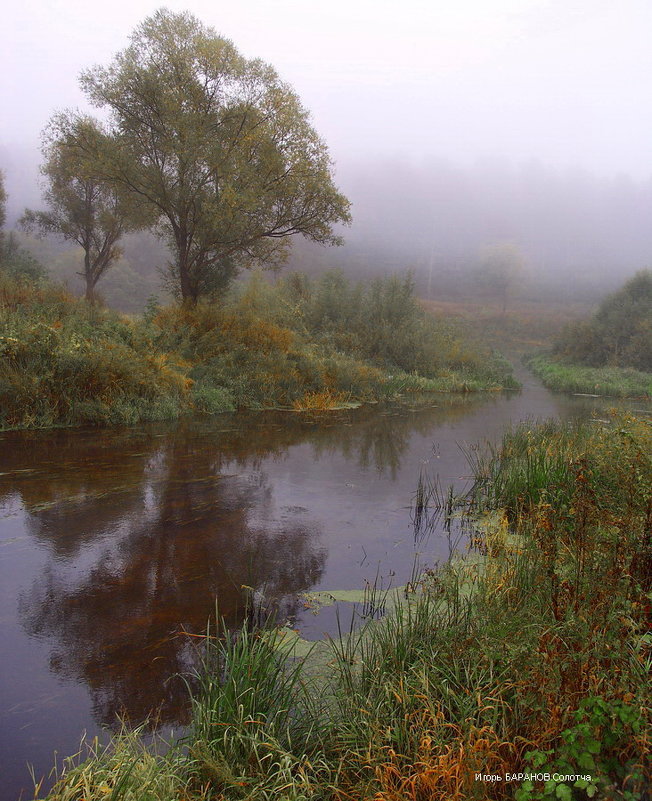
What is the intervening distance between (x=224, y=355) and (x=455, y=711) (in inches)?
569

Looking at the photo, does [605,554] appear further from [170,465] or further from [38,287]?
[38,287]

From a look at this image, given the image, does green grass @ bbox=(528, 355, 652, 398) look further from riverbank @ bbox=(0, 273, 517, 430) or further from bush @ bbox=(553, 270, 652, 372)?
bush @ bbox=(553, 270, 652, 372)

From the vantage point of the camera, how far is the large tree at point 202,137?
16125 mm

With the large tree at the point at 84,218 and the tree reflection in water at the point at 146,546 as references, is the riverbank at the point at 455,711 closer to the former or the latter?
the tree reflection in water at the point at 146,546

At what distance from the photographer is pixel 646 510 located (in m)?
3.51

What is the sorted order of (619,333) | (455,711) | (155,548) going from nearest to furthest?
(455,711)
(155,548)
(619,333)

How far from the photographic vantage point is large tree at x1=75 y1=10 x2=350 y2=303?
16125 millimetres

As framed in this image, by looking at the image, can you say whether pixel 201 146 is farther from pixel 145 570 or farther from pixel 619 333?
pixel 619 333

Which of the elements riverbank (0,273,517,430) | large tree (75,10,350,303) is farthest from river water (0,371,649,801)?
large tree (75,10,350,303)

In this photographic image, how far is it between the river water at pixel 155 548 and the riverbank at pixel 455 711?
0.54m

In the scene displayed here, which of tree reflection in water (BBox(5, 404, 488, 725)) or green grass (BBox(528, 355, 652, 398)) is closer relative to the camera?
tree reflection in water (BBox(5, 404, 488, 725))

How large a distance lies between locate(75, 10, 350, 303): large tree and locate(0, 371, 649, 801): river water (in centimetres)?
847

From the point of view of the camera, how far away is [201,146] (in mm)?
15898

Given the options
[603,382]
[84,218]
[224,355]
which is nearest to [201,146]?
[224,355]
